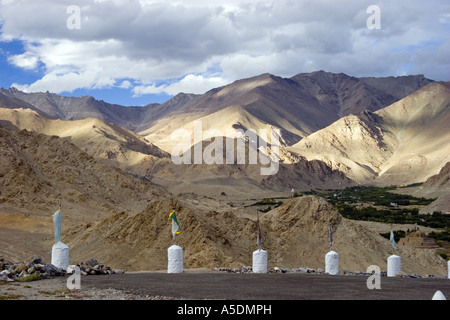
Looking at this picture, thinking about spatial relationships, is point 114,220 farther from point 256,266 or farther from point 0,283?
point 0,283

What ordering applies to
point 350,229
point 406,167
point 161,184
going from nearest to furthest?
point 350,229 → point 161,184 → point 406,167

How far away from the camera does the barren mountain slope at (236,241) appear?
32.9 meters

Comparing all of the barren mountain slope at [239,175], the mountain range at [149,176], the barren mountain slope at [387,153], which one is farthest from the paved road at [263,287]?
the barren mountain slope at [387,153]

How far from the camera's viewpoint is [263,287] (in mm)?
16672

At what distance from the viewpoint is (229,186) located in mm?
123750

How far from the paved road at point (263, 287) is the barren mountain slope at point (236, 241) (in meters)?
11.1

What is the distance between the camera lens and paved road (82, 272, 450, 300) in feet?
48.5

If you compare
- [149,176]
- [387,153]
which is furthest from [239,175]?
[387,153]

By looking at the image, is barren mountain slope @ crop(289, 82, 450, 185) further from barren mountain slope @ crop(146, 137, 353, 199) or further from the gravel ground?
the gravel ground

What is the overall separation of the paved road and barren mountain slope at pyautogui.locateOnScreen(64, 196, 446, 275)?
11.1 meters

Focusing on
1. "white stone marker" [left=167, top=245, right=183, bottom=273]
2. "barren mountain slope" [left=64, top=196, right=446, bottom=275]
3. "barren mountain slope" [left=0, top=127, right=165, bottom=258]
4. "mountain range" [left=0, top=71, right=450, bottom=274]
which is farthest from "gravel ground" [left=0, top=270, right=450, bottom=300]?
"barren mountain slope" [left=0, top=127, right=165, bottom=258]

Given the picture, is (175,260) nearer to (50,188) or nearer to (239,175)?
(50,188)
